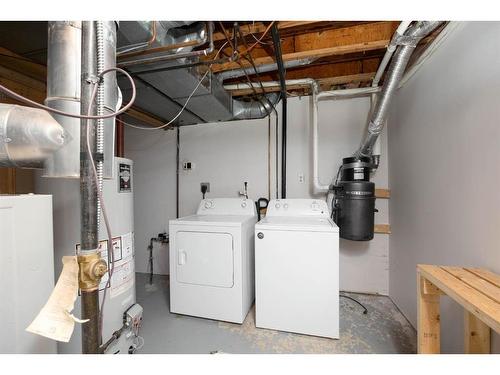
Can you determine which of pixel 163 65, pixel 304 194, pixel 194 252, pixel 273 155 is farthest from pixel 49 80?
pixel 304 194

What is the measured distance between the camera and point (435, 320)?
114cm

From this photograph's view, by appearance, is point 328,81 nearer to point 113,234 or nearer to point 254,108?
point 254,108

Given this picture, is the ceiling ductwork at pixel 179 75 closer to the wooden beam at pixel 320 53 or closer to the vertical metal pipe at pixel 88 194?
the wooden beam at pixel 320 53

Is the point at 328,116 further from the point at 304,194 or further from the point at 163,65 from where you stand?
the point at 163,65

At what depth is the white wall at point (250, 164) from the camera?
2416 mm

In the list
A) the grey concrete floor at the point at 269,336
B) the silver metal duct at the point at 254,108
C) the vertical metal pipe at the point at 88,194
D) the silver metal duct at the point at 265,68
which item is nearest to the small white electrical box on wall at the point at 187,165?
the silver metal duct at the point at 254,108

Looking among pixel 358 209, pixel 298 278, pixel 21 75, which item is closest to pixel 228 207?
pixel 298 278

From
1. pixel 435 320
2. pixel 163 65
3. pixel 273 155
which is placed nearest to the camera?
pixel 435 320

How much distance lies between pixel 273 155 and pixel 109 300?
2067 mm

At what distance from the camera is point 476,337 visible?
3.50 ft

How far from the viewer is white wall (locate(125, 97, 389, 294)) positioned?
7.93 ft

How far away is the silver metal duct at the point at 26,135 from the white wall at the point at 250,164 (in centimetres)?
206

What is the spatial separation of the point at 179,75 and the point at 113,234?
1.21m

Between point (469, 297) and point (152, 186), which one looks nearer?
point (469, 297)
